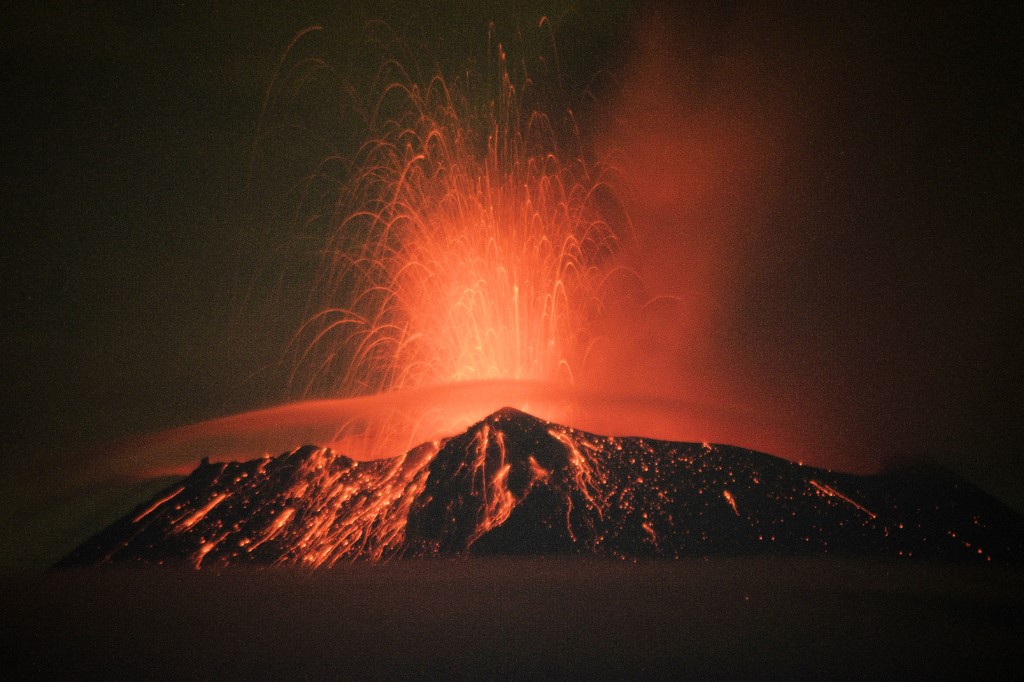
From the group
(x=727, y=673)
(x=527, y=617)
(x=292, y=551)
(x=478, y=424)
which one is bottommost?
(x=292, y=551)

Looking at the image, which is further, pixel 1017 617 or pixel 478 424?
pixel 478 424

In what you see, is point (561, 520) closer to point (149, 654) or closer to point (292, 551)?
point (292, 551)

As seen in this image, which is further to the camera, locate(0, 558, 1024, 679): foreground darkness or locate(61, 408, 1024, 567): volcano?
locate(61, 408, 1024, 567): volcano

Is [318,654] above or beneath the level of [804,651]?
beneath

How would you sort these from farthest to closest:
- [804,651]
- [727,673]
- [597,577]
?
[597,577] < [804,651] < [727,673]

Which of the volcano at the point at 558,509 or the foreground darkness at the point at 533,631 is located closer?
the foreground darkness at the point at 533,631

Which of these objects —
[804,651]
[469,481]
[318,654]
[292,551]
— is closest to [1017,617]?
[804,651]

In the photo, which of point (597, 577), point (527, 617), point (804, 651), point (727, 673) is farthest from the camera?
point (597, 577)

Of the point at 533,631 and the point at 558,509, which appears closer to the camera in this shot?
the point at 533,631
